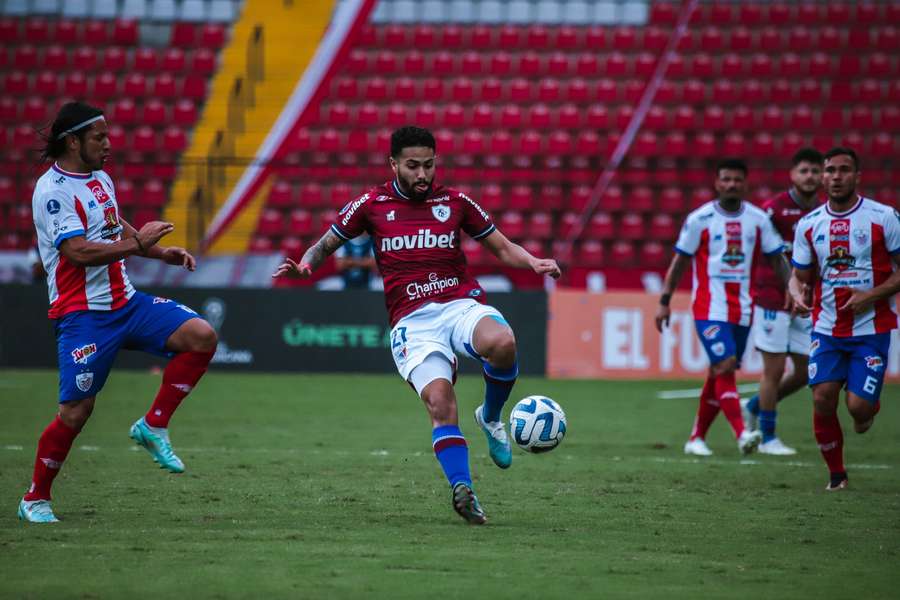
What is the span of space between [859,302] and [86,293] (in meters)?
4.74

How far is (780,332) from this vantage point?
10.4 m

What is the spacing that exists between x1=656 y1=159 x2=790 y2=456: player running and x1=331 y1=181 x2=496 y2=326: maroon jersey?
342cm

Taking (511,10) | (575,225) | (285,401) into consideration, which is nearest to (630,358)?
(575,225)

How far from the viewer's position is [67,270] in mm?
6582

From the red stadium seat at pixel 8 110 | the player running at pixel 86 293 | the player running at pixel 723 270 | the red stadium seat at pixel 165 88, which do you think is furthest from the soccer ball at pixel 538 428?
the red stadium seat at pixel 8 110

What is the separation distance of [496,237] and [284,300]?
1099 cm

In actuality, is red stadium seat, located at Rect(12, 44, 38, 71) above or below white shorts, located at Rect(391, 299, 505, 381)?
above

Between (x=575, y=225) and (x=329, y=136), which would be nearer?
(x=575, y=225)

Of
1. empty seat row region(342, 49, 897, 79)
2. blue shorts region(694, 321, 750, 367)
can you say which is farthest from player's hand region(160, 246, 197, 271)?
empty seat row region(342, 49, 897, 79)

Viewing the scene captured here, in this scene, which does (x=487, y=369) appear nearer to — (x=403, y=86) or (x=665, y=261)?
(x=665, y=261)

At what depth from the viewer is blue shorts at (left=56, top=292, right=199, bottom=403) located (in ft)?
21.3

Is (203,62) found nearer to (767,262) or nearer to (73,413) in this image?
(767,262)

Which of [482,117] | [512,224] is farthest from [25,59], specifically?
[512,224]

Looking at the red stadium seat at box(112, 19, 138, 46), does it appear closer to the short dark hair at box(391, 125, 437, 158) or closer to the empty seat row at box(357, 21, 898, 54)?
the empty seat row at box(357, 21, 898, 54)
